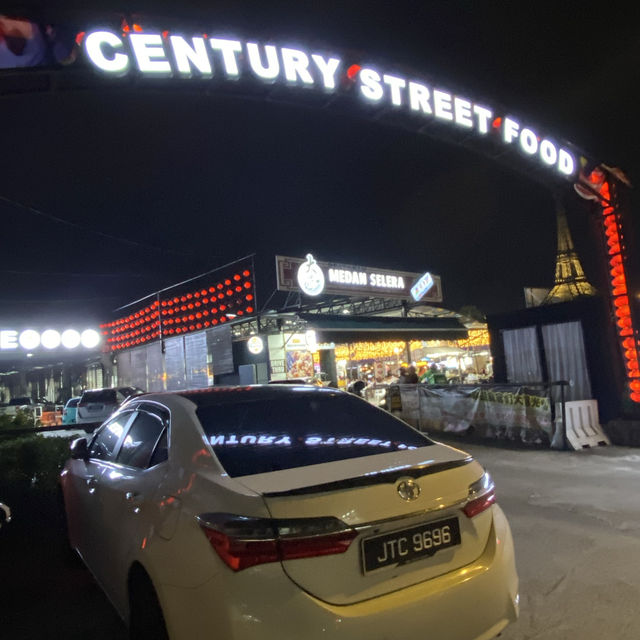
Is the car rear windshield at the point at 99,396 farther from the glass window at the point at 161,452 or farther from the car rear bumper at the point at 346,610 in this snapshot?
the car rear bumper at the point at 346,610

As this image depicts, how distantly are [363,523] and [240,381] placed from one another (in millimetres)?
17010

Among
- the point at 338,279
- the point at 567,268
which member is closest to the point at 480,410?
the point at 338,279

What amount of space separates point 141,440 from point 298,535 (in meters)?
1.64

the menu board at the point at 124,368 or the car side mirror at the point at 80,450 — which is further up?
the menu board at the point at 124,368

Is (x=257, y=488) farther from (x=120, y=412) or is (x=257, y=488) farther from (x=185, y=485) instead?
(x=120, y=412)

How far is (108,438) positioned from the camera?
159 inches

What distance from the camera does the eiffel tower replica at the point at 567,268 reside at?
70.4 ft

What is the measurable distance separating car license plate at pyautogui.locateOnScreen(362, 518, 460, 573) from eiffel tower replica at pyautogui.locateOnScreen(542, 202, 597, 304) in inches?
823

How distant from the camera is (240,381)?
18.9 m

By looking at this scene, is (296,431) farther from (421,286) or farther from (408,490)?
(421,286)

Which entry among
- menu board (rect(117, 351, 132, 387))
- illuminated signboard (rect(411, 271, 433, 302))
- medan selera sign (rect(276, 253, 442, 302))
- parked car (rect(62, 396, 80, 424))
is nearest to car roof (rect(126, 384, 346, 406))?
medan selera sign (rect(276, 253, 442, 302))

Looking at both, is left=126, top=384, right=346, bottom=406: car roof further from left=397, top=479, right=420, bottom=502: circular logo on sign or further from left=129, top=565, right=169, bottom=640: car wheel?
left=397, top=479, right=420, bottom=502: circular logo on sign

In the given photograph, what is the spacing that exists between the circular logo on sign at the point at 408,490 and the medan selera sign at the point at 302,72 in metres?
6.49

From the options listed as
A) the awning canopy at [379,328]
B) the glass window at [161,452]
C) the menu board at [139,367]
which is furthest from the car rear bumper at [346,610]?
the menu board at [139,367]
